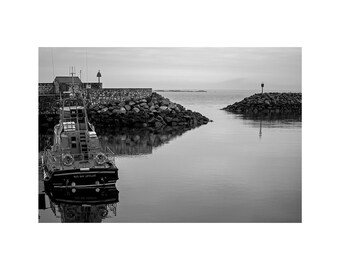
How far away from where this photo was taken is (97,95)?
13.3 meters

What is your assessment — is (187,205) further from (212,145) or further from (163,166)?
(212,145)

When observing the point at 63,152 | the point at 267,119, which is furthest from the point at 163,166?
the point at 267,119

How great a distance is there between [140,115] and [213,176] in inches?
266

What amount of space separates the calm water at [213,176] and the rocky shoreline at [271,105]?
0.36 meters

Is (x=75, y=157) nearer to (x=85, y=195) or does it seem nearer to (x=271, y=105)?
(x=85, y=195)

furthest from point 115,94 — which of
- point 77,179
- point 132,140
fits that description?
point 77,179

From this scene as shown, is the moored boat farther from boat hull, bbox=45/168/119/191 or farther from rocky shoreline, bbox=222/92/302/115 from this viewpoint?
rocky shoreline, bbox=222/92/302/115

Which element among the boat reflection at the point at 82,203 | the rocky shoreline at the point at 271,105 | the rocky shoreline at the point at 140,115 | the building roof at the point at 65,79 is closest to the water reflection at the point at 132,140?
the rocky shoreline at the point at 140,115

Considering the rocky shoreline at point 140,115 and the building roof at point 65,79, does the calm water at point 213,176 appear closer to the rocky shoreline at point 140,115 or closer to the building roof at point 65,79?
the rocky shoreline at point 140,115

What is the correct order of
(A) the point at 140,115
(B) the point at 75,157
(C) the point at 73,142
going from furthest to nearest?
(A) the point at 140,115 < (C) the point at 73,142 < (B) the point at 75,157

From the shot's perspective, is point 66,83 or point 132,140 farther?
point 132,140

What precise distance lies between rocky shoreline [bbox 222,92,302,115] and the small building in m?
3.67

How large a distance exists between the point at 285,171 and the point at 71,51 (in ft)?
14.3

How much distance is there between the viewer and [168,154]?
46.0 ft
